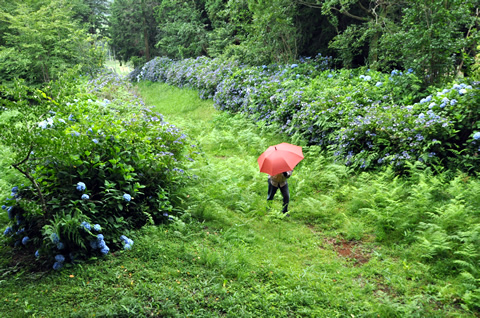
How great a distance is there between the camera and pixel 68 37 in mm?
17875

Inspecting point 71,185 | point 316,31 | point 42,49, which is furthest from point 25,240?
point 42,49

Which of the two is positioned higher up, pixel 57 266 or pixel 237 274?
pixel 57 266

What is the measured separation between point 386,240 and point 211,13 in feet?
59.9

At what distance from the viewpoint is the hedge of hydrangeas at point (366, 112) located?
5.77 metres

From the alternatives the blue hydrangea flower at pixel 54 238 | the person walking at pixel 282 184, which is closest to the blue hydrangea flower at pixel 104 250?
the blue hydrangea flower at pixel 54 238

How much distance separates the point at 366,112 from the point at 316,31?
810 centimetres

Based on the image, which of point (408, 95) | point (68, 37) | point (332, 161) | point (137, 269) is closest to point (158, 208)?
point (137, 269)

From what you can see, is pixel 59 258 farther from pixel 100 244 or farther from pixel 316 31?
pixel 316 31

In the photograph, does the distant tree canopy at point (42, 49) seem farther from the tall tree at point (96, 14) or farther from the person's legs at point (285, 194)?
the person's legs at point (285, 194)

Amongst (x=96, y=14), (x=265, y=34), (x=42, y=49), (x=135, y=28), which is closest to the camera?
(x=265, y=34)

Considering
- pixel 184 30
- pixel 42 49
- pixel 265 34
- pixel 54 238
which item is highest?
pixel 184 30

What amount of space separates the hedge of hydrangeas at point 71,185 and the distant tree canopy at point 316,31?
669 cm

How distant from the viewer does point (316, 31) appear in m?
14.1

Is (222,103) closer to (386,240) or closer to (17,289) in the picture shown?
(386,240)
